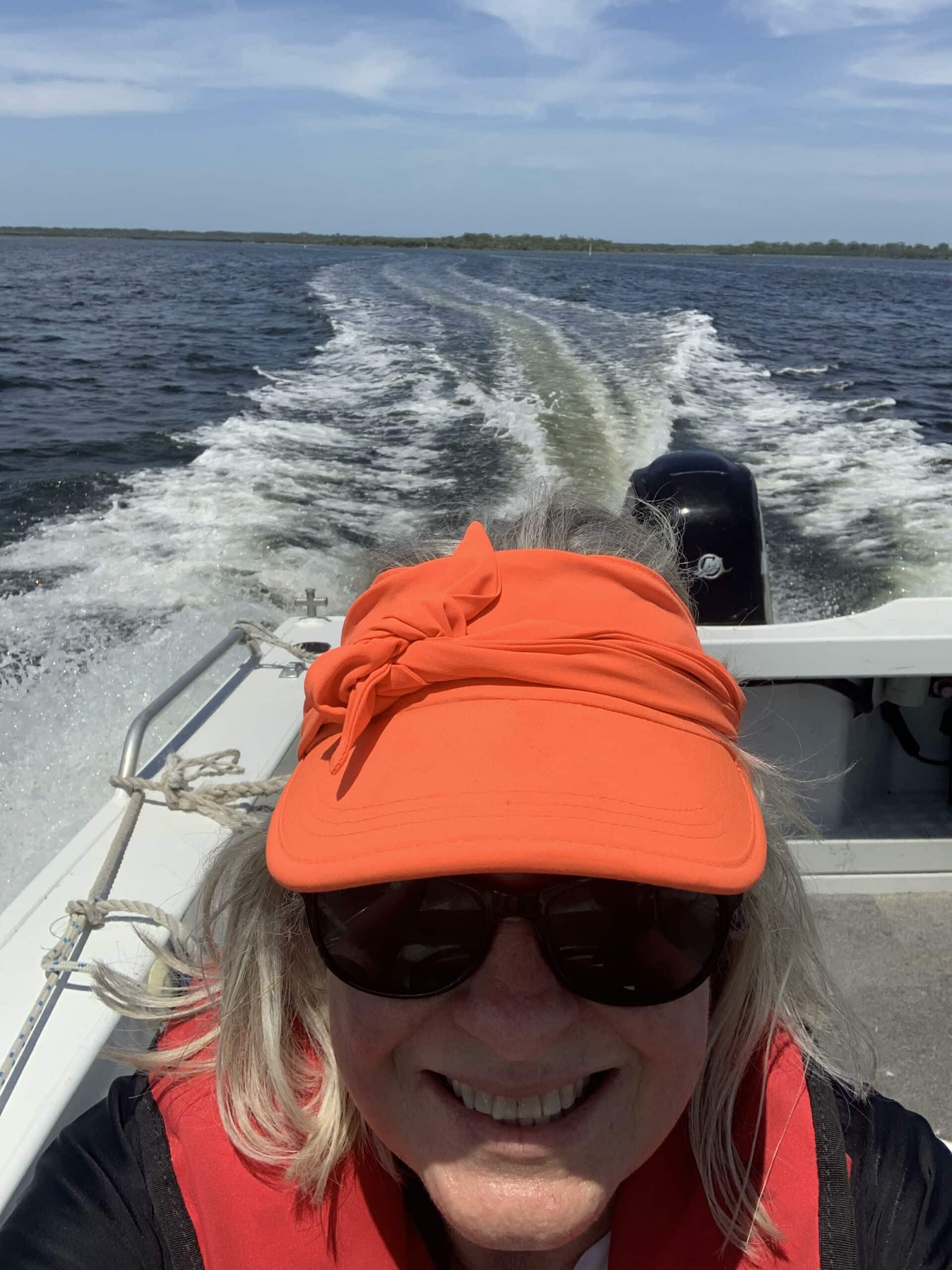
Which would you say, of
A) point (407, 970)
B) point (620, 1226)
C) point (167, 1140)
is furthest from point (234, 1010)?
point (620, 1226)

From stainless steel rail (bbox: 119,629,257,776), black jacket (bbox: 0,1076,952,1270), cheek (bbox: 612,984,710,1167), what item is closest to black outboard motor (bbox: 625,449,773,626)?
stainless steel rail (bbox: 119,629,257,776)

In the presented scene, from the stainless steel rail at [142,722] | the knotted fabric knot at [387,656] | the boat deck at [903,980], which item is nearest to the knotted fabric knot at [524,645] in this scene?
the knotted fabric knot at [387,656]

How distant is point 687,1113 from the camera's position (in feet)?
3.30

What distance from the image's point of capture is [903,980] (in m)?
2.27

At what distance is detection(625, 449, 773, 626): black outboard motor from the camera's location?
9.05 feet

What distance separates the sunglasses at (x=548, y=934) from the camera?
0.79 m

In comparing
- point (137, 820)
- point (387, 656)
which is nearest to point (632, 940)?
point (387, 656)

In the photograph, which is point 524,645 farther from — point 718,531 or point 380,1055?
point 718,531

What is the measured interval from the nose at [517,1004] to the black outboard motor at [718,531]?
6.29 feet

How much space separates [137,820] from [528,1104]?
1.16 metres

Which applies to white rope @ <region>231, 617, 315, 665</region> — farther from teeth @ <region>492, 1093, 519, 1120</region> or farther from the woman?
teeth @ <region>492, 1093, 519, 1120</region>

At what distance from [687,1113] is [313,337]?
1520cm

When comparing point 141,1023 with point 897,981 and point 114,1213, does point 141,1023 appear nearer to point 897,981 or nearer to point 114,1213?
point 114,1213

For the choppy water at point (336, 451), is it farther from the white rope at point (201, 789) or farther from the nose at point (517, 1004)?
the nose at point (517, 1004)
